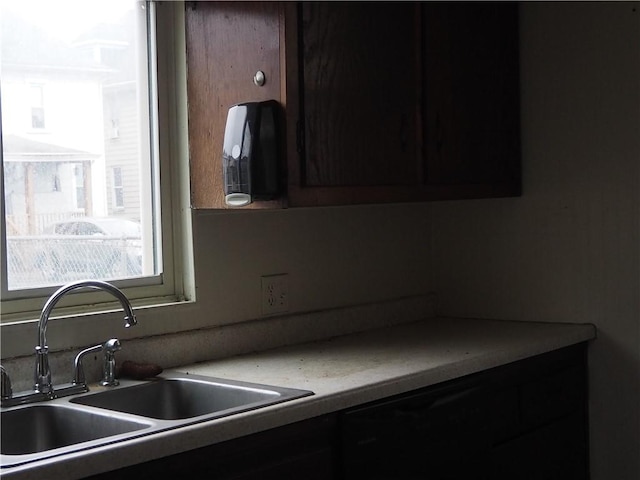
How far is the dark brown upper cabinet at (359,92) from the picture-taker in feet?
7.02

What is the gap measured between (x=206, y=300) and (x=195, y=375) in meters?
0.27

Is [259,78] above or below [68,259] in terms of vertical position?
above

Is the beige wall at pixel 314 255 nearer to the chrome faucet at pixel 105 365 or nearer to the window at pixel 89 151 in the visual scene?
the window at pixel 89 151

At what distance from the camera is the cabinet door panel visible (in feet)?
7.13

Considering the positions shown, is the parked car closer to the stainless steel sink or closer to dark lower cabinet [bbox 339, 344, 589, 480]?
the stainless steel sink

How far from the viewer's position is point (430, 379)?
212 centimetres

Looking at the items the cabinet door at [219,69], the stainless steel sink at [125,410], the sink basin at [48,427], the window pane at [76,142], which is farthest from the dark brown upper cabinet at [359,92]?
the sink basin at [48,427]

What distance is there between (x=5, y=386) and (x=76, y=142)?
632 mm

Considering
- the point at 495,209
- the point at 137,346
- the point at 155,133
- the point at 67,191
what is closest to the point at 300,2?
the point at 155,133

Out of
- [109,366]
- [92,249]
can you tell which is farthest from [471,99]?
[109,366]

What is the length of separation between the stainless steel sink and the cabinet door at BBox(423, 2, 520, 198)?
2.86 feet

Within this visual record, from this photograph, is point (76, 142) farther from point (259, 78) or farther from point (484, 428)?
point (484, 428)

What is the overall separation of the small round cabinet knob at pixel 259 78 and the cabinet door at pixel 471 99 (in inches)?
21.6

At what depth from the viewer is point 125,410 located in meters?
2.05
